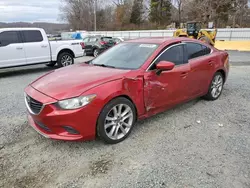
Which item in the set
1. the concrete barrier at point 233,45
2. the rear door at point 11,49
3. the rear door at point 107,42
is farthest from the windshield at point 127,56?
the concrete barrier at point 233,45

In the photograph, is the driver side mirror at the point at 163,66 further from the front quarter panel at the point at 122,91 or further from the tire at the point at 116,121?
the tire at the point at 116,121

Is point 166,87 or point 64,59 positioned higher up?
point 166,87

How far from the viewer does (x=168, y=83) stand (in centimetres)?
369

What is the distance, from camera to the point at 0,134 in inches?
139

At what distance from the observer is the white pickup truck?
7730mm

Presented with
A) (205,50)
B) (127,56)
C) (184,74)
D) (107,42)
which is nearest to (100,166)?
(127,56)

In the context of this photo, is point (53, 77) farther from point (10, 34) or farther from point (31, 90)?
point (10, 34)

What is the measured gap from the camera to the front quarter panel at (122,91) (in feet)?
9.37

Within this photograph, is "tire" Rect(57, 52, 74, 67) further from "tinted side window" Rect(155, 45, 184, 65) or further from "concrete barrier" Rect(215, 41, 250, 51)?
"concrete barrier" Rect(215, 41, 250, 51)

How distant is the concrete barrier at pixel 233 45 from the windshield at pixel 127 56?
1642 cm

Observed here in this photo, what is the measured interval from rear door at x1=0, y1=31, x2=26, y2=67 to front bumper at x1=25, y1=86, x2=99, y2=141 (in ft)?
19.2

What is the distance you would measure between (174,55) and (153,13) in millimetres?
49528

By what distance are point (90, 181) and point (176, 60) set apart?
257 cm

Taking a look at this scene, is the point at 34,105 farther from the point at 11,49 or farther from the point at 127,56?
the point at 11,49
